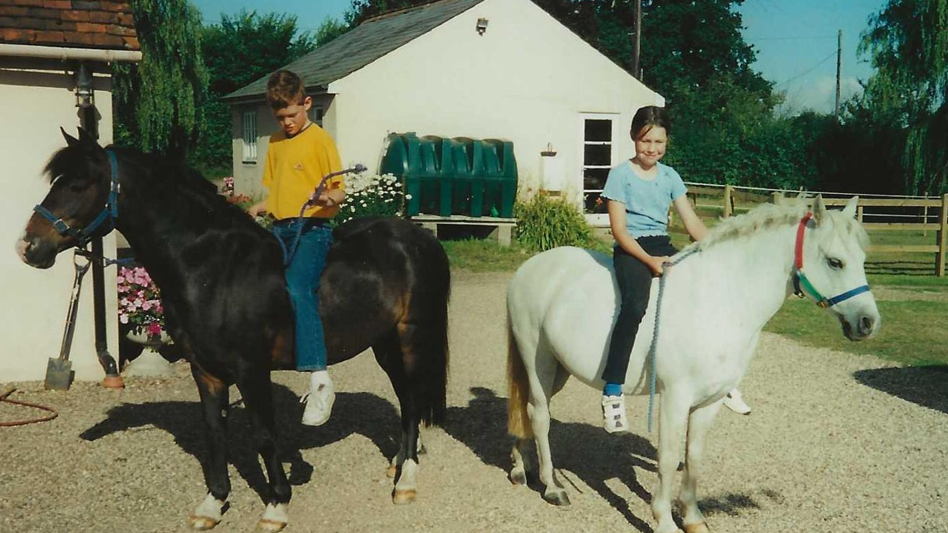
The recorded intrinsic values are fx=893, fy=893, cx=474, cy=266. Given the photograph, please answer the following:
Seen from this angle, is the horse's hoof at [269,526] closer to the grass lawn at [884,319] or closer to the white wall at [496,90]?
the grass lawn at [884,319]

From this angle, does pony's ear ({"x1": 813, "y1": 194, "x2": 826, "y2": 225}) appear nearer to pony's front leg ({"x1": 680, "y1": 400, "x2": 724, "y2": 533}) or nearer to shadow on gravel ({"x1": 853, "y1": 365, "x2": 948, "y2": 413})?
pony's front leg ({"x1": 680, "y1": 400, "x2": 724, "y2": 533})

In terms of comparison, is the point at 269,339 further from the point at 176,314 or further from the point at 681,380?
the point at 681,380

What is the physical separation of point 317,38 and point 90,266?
48180mm

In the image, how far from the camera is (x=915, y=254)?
2120 centimetres

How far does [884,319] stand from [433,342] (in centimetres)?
888

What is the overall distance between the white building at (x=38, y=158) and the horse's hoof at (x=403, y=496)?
14.2 ft

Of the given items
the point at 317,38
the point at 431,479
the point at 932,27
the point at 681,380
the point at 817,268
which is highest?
the point at 317,38

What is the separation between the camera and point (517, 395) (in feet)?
19.6

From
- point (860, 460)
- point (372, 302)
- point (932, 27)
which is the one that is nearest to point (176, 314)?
point (372, 302)

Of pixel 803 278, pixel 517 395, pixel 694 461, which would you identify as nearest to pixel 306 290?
pixel 517 395

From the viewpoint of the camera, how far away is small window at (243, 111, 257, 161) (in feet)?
85.9

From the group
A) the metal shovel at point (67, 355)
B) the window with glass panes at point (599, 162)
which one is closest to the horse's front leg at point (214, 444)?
the metal shovel at point (67, 355)

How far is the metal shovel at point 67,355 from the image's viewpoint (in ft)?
26.9

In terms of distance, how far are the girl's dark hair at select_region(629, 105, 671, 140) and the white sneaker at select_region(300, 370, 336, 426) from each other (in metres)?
2.33
